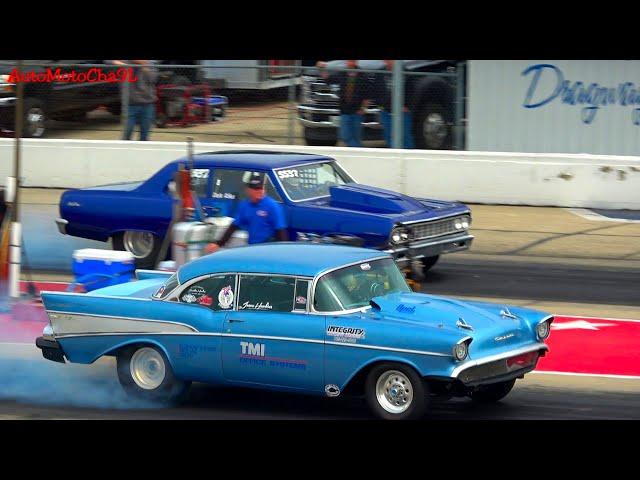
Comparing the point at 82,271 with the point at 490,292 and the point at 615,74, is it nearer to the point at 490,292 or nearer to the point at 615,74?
the point at 490,292

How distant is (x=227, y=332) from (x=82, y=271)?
2.71 m

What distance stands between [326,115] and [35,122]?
5.46 meters

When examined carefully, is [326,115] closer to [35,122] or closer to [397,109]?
[397,109]

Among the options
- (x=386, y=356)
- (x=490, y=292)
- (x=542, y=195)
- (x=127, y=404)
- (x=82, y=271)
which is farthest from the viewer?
(x=542, y=195)

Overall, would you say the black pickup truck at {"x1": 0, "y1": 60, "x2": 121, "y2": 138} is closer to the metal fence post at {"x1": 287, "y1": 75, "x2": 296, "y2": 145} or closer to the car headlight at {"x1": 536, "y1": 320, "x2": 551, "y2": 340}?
the metal fence post at {"x1": 287, "y1": 75, "x2": 296, "y2": 145}

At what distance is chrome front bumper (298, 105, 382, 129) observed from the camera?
1889 centimetres

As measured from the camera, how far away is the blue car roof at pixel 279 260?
8164 mm

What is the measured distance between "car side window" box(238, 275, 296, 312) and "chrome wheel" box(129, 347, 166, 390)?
800mm

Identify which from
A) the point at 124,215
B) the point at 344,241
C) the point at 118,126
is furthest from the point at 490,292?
the point at 118,126

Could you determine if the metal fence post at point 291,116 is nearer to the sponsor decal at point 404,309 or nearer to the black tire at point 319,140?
the black tire at point 319,140

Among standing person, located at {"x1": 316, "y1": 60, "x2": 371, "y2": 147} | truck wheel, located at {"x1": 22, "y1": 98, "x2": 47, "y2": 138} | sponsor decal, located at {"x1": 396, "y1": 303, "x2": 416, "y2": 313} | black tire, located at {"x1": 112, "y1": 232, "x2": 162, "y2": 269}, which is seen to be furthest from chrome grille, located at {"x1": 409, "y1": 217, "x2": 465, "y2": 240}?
truck wheel, located at {"x1": 22, "y1": 98, "x2": 47, "y2": 138}

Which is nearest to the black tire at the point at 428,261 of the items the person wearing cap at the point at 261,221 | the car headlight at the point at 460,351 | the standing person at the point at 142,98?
the person wearing cap at the point at 261,221

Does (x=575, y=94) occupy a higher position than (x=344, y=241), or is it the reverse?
(x=575, y=94)

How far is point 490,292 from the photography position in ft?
41.7
